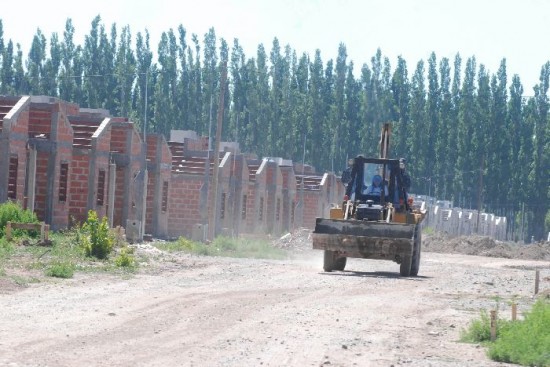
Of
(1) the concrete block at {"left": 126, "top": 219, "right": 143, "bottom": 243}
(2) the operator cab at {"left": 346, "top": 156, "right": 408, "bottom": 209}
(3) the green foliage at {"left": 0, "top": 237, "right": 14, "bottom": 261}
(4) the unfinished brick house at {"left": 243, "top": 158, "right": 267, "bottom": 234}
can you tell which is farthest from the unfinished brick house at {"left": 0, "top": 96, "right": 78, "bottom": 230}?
(4) the unfinished brick house at {"left": 243, "top": 158, "right": 267, "bottom": 234}

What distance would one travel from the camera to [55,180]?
37.7 metres

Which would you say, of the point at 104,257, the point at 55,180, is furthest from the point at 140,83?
the point at 104,257

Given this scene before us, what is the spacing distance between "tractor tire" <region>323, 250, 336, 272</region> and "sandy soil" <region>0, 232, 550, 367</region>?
231 cm

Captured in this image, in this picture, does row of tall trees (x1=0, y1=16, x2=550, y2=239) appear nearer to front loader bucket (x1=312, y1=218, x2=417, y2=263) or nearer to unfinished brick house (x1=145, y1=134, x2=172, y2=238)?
unfinished brick house (x1=145, y1=134, x2=172, y2=238)

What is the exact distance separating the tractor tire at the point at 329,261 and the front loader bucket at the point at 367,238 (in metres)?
1.17

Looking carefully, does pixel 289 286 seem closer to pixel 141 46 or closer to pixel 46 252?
pixel 46 252

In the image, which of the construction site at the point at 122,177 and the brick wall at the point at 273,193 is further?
the brick wall at the point at 273,193

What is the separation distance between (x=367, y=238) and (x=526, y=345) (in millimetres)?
14525

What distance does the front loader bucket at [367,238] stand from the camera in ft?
92.2

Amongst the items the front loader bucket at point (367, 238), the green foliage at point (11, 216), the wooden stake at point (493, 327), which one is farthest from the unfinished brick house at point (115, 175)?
the wooden stake at point (493, 327)

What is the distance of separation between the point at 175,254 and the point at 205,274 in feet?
27.7

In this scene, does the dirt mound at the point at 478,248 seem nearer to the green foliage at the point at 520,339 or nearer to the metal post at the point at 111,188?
the metal post at the point at 111,188

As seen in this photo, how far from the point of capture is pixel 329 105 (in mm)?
111500

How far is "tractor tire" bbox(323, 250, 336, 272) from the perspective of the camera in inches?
1168
